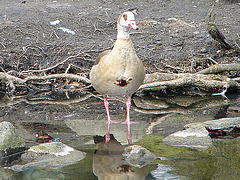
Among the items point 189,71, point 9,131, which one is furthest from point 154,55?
point 9,131

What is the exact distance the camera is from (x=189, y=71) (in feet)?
26.3

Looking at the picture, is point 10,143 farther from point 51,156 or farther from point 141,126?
point 141,126

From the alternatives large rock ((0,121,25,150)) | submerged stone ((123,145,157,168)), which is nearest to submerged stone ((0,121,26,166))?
large rock ((0,121,25,150))

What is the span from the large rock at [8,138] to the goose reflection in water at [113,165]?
1.03 metres

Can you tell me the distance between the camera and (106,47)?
29.8 feet

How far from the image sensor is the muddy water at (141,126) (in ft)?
12.7

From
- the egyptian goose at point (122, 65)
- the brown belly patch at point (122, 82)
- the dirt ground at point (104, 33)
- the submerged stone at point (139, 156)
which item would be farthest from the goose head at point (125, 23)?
the dirt ground at point (104, 33)

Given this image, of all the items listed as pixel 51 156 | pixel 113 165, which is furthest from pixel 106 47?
pixel 113 165

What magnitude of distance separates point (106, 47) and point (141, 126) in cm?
396

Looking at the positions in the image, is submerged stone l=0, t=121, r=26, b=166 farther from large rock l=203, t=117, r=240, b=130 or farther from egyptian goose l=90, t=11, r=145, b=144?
large rock l=203, t=117, r=240, b=130

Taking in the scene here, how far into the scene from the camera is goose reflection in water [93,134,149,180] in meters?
3.81

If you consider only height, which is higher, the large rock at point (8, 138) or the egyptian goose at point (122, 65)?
the egyptian goose at point (122, 65)

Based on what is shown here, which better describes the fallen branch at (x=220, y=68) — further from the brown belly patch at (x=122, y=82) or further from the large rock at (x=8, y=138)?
the large rock at (x=8, y=138)

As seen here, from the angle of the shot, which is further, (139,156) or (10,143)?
(10,143)
